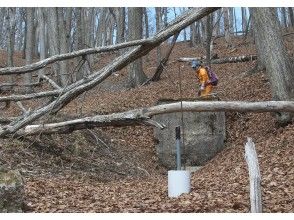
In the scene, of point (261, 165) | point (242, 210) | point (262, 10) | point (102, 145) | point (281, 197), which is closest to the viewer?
point (242, 210)

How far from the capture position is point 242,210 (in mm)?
5586

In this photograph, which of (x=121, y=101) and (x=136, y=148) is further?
(x=121, y=101)

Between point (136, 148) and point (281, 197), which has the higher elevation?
point (136, 148)

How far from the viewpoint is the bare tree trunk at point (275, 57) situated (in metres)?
9.38

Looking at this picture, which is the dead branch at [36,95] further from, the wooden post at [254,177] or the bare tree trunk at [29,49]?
the bare tree trunk at [29,49]

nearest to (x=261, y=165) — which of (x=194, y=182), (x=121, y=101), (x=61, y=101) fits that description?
(x=194, y=182)

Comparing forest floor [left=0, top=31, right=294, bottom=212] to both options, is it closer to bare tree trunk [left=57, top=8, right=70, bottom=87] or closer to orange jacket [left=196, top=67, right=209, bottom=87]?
orange jacket [left=196, top=67, right=209, bottom=87]

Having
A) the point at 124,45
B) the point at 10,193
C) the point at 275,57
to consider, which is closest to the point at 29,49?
the point at 275,57

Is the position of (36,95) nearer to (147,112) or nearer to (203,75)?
(147,112)

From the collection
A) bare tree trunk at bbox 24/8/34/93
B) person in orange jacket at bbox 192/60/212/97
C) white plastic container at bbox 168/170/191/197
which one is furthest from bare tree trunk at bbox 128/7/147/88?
white plastic container at bbox 168/170/191/197

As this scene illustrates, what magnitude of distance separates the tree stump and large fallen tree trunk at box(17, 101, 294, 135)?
2996mm

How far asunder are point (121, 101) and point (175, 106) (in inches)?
207

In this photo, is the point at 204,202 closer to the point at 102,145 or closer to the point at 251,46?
the point at 102,145

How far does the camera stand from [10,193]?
17.4 ft
